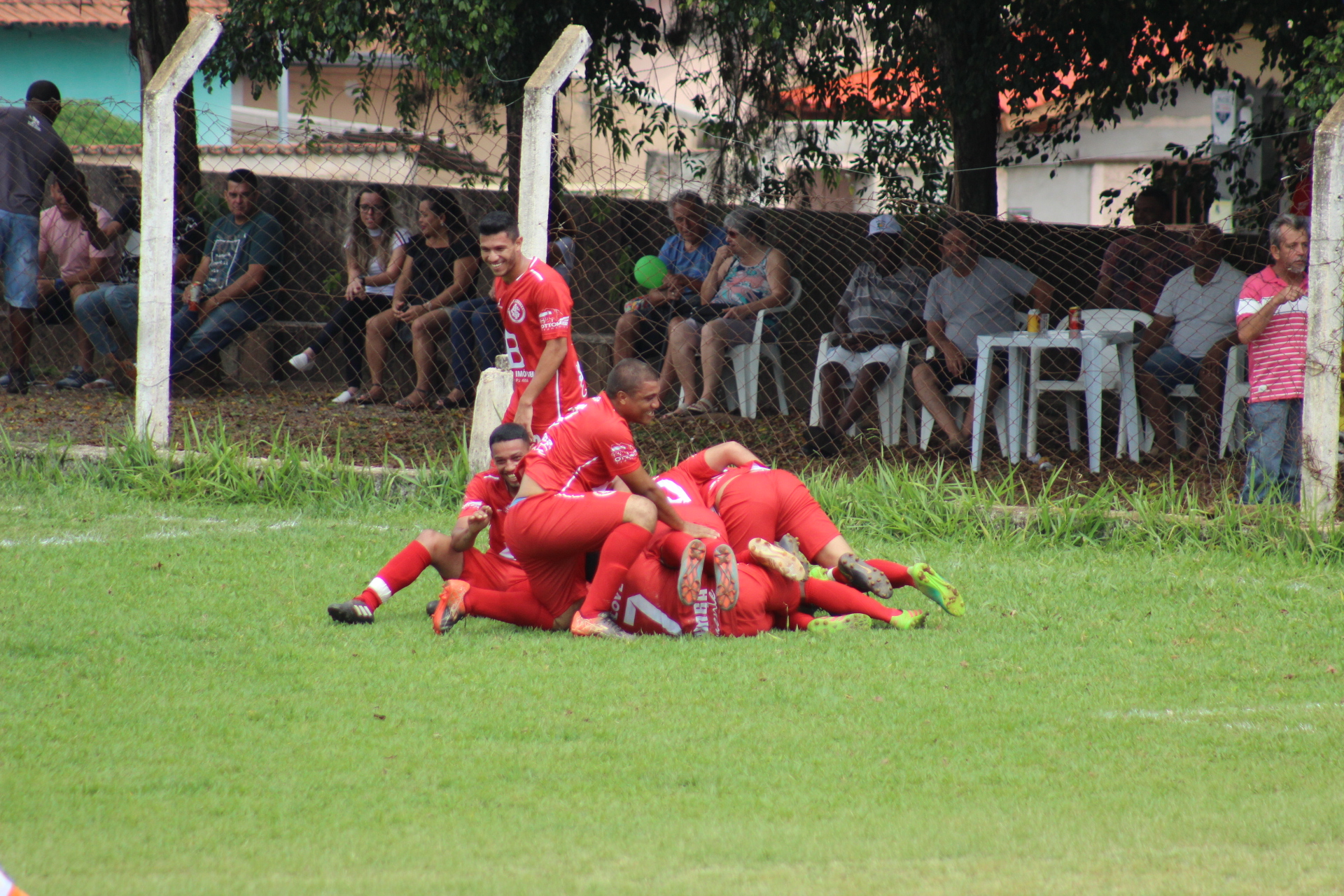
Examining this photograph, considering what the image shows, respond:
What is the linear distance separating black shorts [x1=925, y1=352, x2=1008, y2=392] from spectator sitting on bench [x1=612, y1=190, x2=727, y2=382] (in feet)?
5.81

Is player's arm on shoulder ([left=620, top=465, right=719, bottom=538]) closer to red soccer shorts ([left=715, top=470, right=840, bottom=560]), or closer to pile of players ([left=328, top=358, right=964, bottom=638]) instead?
pile of players ([left=328, top=358, right=964, bottom=638])

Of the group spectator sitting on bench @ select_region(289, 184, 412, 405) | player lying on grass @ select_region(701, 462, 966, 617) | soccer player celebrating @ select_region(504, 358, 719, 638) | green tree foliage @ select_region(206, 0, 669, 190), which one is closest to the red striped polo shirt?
player lying on grass @ select_region(701, 462, 966, 617)

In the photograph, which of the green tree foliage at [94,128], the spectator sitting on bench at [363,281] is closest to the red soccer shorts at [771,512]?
the spectator sitting on bench at [363,281]

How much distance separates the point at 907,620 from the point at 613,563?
1.14 m

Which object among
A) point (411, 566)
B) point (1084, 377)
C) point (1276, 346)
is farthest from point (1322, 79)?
point (411, 566)

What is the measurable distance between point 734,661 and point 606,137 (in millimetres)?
7555

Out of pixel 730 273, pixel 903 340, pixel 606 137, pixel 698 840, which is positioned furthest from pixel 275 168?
pixel 698 840

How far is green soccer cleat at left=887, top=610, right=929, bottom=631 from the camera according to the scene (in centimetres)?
496

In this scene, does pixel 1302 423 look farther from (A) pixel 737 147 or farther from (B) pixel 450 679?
(A) pixel 737 147

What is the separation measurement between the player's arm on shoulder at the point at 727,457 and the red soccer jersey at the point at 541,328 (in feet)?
3.56

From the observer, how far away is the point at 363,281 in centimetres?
1012

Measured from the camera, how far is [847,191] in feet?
52.3

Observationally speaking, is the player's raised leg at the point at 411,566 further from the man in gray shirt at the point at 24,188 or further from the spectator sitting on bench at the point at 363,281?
the man in gray shirt at the point at 24,188

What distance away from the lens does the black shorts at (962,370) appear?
8391 millimetres
